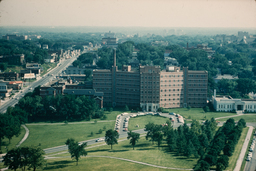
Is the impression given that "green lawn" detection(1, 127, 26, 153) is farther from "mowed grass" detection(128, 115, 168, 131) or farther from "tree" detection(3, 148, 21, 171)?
"mowed grass" detection(128, 115, 168, 131)

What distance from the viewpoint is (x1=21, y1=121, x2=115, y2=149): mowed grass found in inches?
1426

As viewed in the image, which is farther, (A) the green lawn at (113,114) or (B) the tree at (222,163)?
(A) the green lawn at (113,114)

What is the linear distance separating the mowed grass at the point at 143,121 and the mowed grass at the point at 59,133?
216cm

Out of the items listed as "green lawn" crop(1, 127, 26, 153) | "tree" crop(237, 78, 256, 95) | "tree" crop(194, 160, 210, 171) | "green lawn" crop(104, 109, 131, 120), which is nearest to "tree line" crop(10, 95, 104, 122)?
"green lawn" crop(104, 109, 131, 120)

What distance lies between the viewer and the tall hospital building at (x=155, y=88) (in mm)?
48969

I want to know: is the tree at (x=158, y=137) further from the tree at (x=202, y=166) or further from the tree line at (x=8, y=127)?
the tree line at (x=8, y=127)

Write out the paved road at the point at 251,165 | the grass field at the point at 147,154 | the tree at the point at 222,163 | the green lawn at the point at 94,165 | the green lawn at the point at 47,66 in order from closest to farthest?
the tree at the point at 222,163
the green lawn at the point at 94,165
the paved road at the point at 251,165
the grass field at the point at 147,154
the green lawn at the point at 47,66

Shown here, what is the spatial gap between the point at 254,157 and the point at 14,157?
19464 mm

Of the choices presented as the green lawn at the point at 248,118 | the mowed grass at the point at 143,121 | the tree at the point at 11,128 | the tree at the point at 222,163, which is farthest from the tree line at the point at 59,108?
the tree at the point at 222,163

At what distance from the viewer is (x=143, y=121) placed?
4344 cm

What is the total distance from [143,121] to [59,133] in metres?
9.78

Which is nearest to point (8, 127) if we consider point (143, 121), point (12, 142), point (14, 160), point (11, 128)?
point (11, 128)

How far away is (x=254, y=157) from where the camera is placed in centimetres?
3244

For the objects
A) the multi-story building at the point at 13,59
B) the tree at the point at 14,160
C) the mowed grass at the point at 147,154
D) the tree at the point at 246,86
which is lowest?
the mowed grass at the point at 147,154
